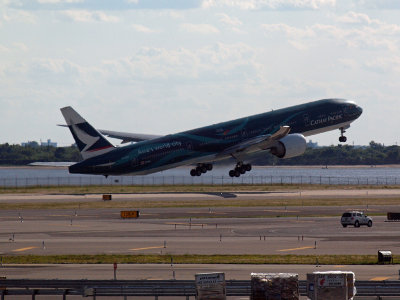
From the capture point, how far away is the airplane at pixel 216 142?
10312cm

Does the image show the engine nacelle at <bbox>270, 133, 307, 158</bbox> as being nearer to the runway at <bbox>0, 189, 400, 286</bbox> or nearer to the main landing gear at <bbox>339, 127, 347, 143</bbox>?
the main landing gear at <bbox>339, 127, 347, 143</bbox>

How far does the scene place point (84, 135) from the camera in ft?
335

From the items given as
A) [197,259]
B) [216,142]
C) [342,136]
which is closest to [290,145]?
[216,142]

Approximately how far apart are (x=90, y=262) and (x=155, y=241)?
1334 cm

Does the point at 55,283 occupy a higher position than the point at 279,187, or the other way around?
the point at 279,187

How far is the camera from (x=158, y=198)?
117 m

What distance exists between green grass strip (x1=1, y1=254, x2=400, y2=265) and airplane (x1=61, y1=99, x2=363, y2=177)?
1845 inches

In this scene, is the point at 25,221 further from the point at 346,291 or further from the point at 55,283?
the point at 346,291

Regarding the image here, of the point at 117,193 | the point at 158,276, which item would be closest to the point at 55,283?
the point at 158,276

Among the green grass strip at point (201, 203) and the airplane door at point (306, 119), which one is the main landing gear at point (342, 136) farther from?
the green grass strip at point (201, 203)

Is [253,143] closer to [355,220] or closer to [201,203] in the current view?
[201,203]

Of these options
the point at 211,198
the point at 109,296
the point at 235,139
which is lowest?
the point at 109,296

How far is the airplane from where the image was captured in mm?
103125

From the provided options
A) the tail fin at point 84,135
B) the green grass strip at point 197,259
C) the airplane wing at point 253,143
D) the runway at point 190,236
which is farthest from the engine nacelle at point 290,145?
the green grass strip at point 197,259
